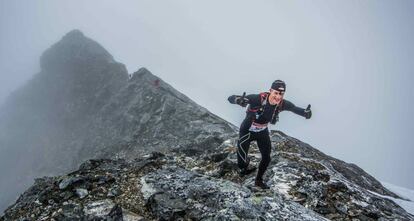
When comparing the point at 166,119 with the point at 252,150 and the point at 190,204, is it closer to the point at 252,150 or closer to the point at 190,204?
the point at 252,150

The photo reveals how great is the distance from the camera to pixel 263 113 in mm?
10945

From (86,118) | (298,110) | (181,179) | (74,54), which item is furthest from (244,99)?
(74,54)

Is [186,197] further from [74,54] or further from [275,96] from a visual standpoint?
[74,54]

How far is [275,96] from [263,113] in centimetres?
76

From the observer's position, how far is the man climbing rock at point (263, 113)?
10742 millimetres

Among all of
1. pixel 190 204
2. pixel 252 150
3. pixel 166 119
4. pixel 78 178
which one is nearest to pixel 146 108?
pixel 166 119

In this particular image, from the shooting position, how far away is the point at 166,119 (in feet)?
95.3

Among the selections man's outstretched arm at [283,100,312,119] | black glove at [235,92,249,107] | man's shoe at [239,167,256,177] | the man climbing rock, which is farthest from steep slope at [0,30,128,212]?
man's outstretched arm at [283,100,312,119]

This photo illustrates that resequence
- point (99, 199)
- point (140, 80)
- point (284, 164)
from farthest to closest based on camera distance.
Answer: point (140, 80), point (284, 164), point (99, 199)

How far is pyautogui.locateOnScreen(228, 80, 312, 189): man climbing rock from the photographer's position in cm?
1074

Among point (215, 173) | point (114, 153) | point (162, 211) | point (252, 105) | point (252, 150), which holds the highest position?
point (252, 105)

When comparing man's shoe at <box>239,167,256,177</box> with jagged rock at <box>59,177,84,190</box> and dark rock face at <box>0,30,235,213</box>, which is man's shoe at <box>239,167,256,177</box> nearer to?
jagged rock at <box>59,177,84,190</box>

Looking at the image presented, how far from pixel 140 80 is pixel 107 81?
14369mm

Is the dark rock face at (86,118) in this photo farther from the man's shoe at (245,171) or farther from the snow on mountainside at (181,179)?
the man's shoe at (245,171)
